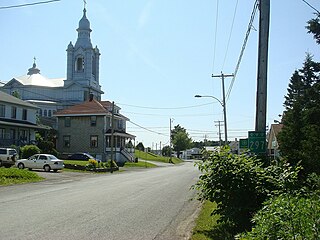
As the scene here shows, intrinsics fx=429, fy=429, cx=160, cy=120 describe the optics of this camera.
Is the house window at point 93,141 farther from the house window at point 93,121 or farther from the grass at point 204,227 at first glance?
the grass at point 204,227

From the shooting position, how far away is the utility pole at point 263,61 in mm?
11867

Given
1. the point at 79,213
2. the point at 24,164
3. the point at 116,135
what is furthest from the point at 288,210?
the point at 116,135

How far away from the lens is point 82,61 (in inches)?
3745

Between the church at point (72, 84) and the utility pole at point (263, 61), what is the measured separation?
82.1 m

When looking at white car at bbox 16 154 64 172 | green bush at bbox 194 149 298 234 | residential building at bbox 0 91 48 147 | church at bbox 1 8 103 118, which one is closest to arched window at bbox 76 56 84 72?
church at bbox 1 8 103 118

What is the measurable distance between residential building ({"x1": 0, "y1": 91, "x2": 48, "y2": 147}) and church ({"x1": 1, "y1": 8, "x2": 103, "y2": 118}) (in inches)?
1360

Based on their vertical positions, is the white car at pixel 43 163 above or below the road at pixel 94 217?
above

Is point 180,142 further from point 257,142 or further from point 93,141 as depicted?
point 257,142

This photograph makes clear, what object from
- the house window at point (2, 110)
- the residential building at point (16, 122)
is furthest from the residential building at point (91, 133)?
the house window at point (2, 110)

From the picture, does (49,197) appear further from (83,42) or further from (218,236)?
(83,42)

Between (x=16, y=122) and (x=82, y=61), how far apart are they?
44855mm

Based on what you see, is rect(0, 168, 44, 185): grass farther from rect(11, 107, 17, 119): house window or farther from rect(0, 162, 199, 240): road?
rect(11, 107, 17, 119): house window

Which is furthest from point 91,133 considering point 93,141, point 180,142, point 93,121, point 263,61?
point 180,142

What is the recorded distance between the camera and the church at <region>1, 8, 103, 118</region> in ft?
303
